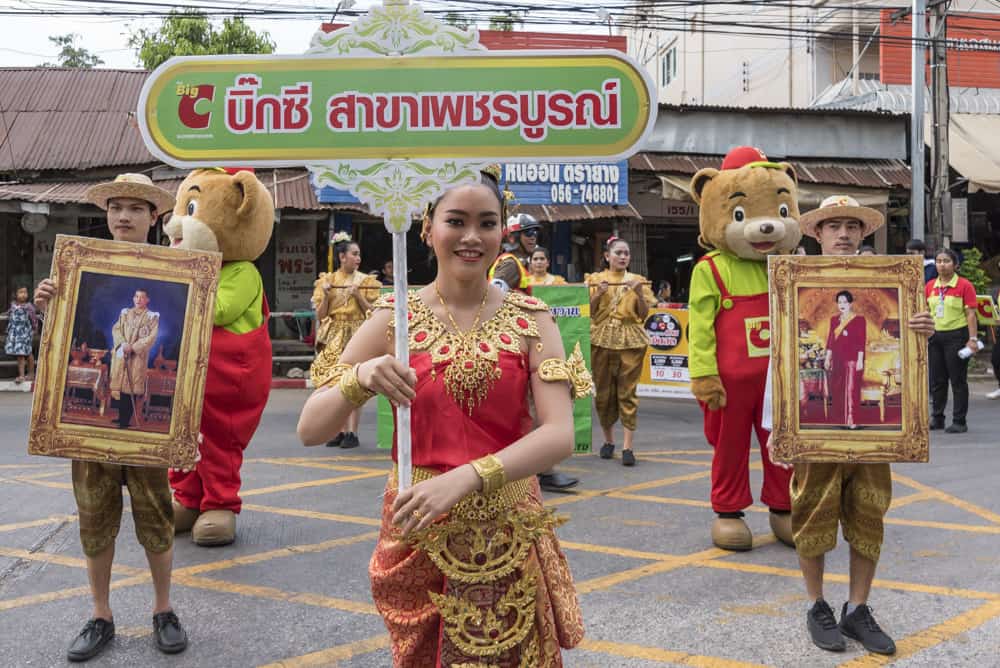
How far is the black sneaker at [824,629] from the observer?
3.60m

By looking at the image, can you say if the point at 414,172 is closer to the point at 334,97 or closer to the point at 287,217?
the point at 334,97

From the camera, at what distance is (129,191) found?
13.5 ft

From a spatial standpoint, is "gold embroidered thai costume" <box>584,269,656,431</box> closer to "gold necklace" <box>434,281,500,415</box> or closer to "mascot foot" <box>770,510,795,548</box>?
"mascot foot" <box>770,510,795,548</box>

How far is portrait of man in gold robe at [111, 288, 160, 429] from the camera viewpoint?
350cm

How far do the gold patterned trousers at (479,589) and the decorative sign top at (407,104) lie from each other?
85 centimetres

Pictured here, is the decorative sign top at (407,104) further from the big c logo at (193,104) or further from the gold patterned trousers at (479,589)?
the gold patterned trousers at (479,589)

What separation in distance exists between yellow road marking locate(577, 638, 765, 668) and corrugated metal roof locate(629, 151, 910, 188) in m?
12.0

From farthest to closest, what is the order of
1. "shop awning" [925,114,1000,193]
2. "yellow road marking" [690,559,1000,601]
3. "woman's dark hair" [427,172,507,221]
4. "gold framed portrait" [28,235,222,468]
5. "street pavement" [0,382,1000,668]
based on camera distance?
"shop awning" [925,114,1000,193], "yellow road marking" [690,559,1000,601], "street pavement" [0,382,1000,668], "gold framed portrait" [28,235,222,468], "woman's dark hair" [427,172,507,221]

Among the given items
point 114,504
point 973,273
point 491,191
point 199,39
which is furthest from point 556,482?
point 199,39

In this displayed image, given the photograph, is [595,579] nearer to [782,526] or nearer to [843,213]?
[782,526]

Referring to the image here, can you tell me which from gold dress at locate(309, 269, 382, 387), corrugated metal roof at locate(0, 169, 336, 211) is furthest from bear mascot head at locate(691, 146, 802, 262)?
corrugated metal roof at locate(0, 169, 336, 211)

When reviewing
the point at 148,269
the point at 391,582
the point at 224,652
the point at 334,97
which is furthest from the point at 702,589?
the point at 334,97

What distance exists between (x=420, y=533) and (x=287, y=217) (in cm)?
1244

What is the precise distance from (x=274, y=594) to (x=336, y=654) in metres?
0.84
